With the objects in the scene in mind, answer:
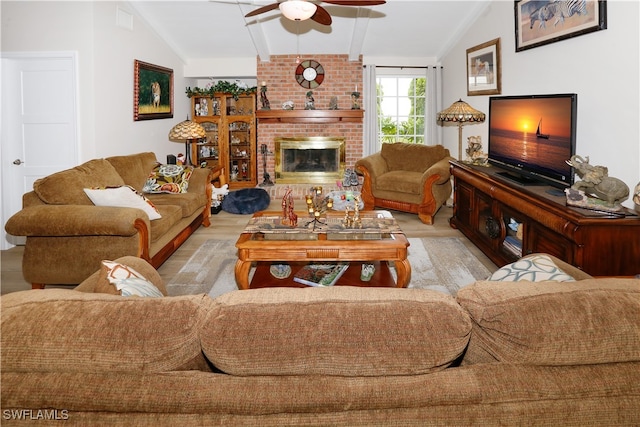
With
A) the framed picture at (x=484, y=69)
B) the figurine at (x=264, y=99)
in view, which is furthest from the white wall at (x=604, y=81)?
the figurine at (x=264, y=99)

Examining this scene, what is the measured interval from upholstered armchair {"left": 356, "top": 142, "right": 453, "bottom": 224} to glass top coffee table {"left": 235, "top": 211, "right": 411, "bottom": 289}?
226 cm

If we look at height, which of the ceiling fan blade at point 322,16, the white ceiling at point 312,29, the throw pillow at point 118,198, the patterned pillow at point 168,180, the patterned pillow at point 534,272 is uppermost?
the white ceiling at point 312,29

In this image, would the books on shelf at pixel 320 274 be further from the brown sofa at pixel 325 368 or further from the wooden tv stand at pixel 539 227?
the brown sofa at pixel 325 368

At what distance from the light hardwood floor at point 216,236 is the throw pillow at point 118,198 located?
2.02 feet

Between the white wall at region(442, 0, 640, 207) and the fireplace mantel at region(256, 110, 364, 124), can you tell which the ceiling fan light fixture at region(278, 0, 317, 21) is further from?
the fireplace mantel at region(256, 110, 364, 124)

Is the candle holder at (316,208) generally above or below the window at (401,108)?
below

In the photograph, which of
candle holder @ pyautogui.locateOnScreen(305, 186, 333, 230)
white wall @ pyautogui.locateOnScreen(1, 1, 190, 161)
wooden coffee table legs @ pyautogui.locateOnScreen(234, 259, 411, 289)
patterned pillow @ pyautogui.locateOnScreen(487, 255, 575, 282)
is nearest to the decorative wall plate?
white wall @ pyautogui.locateOnScreen(1, 1, 190, 161)

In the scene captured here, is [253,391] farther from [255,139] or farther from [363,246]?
[255,139]

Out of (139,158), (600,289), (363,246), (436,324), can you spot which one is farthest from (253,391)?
(139,158)

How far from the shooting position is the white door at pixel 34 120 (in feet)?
15.7

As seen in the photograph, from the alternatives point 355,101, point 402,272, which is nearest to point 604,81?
point 402,272

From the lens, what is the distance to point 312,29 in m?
7.01

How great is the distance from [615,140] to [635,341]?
2908 mm

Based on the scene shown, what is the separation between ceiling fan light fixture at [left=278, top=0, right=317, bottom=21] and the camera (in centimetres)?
369
